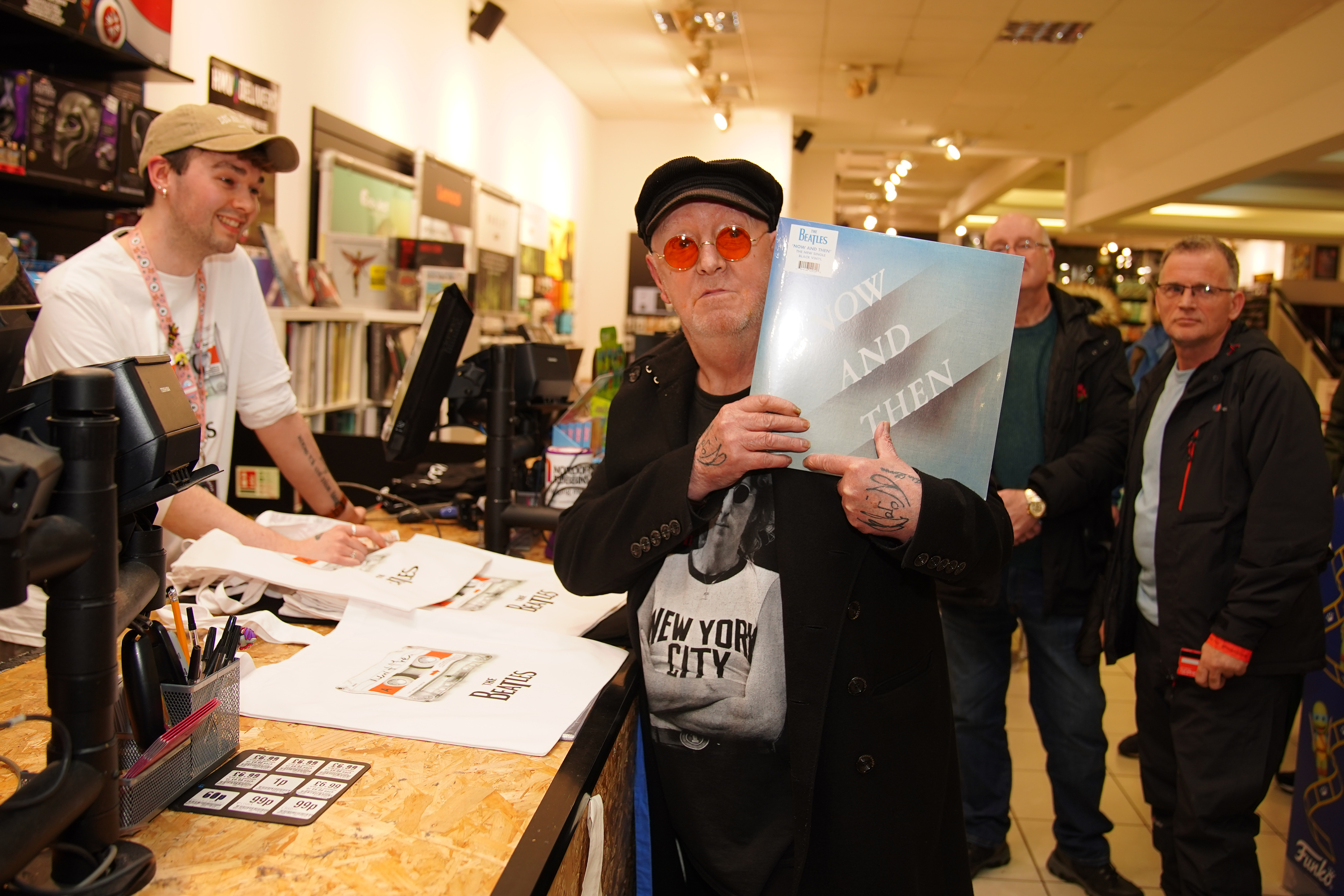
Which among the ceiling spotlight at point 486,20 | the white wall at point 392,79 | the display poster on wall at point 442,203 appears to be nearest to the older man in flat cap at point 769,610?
the white wall at point 392,79

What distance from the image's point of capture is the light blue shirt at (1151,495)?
2402mm

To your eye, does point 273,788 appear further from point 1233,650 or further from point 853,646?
point 1233,650

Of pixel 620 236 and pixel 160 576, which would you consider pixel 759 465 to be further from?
pixel 620 236

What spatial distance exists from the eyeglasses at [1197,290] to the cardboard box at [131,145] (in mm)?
3047

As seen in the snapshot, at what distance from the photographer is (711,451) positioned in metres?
1.24

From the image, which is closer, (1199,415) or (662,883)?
(662,883)

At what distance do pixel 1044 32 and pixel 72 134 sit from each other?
6.80 metres

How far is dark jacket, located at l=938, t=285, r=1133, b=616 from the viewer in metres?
2.50

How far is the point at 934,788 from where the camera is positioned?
4.42 ft

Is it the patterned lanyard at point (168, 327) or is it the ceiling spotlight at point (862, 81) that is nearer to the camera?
the patterned lanyard at point (168, 327)

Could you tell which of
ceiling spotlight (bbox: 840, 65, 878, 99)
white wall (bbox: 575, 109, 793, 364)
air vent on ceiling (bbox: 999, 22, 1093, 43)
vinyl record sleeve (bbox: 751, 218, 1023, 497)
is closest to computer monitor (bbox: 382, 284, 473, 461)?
vinyl record sleeve (bbox: 751, 218, 1023, 497)

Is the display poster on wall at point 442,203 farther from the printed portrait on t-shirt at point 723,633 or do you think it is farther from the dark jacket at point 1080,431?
the printed portrait on t-shirt at point 723,633

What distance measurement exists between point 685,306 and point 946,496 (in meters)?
0.48

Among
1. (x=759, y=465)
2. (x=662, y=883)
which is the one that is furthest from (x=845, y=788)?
(x=759, y=465)
